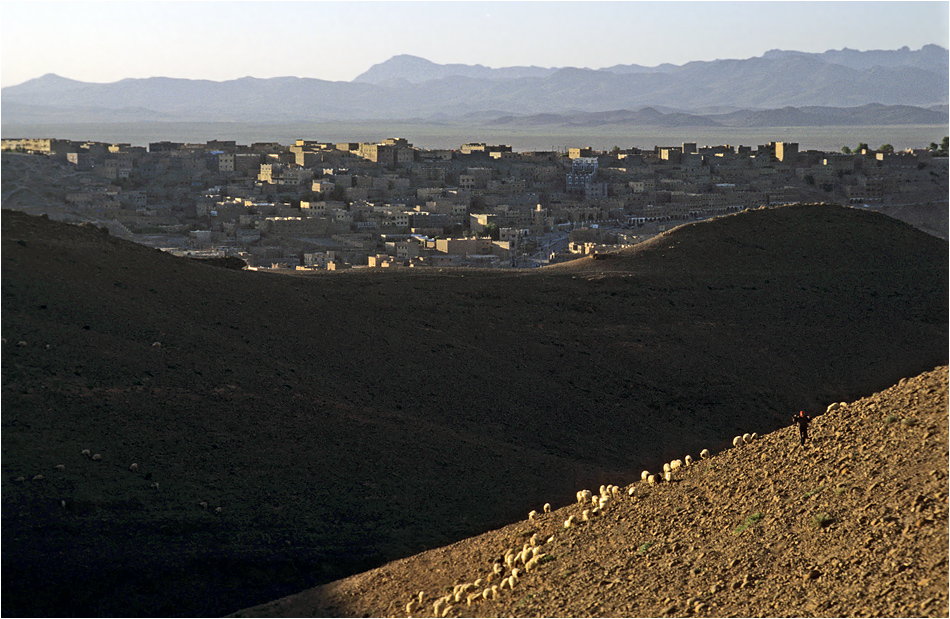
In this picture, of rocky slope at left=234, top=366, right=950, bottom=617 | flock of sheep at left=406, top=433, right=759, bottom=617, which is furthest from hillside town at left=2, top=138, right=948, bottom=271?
rocky slope at left=234, top=366, right=950, bottom=617

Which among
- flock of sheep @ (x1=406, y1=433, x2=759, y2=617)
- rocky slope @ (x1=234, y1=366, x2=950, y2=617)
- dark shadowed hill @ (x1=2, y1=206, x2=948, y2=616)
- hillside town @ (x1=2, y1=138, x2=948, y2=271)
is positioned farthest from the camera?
hillside town @ (x1=2, y1=138, x2=948, y2=271)

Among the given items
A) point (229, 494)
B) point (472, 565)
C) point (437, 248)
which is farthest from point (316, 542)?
point (437, 248)

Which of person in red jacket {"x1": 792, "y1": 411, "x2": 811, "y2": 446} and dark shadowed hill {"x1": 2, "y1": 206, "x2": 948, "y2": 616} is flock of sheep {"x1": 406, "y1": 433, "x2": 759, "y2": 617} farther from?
dark shadowed hill {"x1": 2, "y1": 206, "x2": 948, "y2": 616}

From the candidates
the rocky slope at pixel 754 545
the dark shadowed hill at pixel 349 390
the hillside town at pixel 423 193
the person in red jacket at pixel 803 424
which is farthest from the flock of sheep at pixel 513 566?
the hillside town at pixel 423 193

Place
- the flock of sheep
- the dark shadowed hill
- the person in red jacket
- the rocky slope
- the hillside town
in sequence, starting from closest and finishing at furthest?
1. the rocky slope
2. the flock of sheep
3. the person in red jacket
4. the dark shadowed hill
5. the hillside town

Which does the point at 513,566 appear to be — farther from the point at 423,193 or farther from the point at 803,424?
the point at 423,193

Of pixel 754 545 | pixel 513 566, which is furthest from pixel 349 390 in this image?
pixel 754 545
